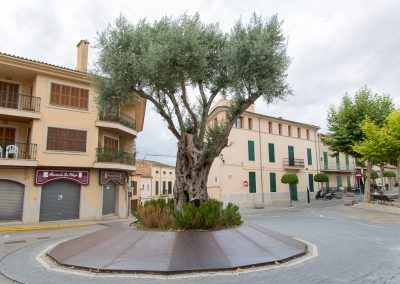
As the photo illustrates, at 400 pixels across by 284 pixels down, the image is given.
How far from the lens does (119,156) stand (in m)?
22.9

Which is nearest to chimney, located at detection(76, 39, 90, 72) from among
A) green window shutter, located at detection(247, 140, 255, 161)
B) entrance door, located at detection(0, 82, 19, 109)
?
entrance door, located at detection(0, 82, 19, 109)

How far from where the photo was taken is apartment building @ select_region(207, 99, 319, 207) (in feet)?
98.6

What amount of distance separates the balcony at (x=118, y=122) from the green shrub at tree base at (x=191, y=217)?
12058 millimetres

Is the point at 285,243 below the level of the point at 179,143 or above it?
below

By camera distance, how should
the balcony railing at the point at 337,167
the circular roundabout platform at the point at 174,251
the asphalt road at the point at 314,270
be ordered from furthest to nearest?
the balcony railing at the point at 337,167, the circular roundabout platform at the point at 174,251, the asphalt road at the point at 314,270

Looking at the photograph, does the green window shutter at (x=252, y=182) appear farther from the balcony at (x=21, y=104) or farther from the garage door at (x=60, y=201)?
the balcony at (x=21, y=104)

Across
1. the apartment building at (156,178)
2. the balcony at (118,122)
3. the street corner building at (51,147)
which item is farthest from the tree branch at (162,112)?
the apartment building at (156,178)

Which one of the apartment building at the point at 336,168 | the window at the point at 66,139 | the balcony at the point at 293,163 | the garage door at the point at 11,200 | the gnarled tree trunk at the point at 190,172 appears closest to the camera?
the gnarled tree trunk at the point at 190,172

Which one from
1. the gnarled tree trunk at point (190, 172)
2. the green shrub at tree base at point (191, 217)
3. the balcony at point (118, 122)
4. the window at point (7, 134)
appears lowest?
the green shrub at tree base at point (191, 217)

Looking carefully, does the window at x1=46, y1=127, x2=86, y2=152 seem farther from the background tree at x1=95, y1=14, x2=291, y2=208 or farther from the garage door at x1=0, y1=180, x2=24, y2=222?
the background tree at x1=95, y1=14, x2=291, y2=208

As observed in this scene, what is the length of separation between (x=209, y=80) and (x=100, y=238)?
253 inches

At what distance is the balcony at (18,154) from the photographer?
1808 cm

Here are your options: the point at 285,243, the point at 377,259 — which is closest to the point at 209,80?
the point at 285,243

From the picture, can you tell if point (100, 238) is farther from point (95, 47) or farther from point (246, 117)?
point (246, 117)
